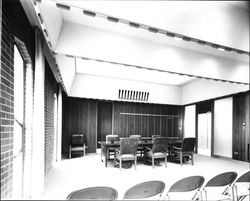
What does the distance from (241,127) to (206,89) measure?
214 cm

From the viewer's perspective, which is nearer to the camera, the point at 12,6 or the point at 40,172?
the point at 12,6

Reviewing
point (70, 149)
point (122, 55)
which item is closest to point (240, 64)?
point (122, 55)

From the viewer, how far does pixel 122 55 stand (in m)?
4.45

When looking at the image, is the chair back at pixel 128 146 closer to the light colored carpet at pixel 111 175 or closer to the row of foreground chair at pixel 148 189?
the light colored carpet at pixel 111 175

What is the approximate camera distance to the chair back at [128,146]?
5754 millimetres

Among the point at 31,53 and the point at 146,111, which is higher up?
the point at 31,53

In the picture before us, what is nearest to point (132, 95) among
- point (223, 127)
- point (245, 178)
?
point (223, 127)

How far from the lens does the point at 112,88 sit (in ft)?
28.9

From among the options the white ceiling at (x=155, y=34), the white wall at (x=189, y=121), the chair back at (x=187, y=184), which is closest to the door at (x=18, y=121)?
the white ceiling at (x=155, y=34)

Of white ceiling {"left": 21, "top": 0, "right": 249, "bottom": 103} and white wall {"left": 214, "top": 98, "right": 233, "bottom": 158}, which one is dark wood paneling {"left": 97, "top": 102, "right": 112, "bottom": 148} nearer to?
white ceiling {"left": 21, "top": 0, "right": 249, "bottom": 103}

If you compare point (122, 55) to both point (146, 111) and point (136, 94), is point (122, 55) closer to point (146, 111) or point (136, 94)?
point (136, 94)

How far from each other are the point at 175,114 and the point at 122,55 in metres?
6.86

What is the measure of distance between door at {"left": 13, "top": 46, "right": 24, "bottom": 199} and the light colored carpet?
0.73 meters

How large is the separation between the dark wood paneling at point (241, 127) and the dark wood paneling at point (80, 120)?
19.1 ft
